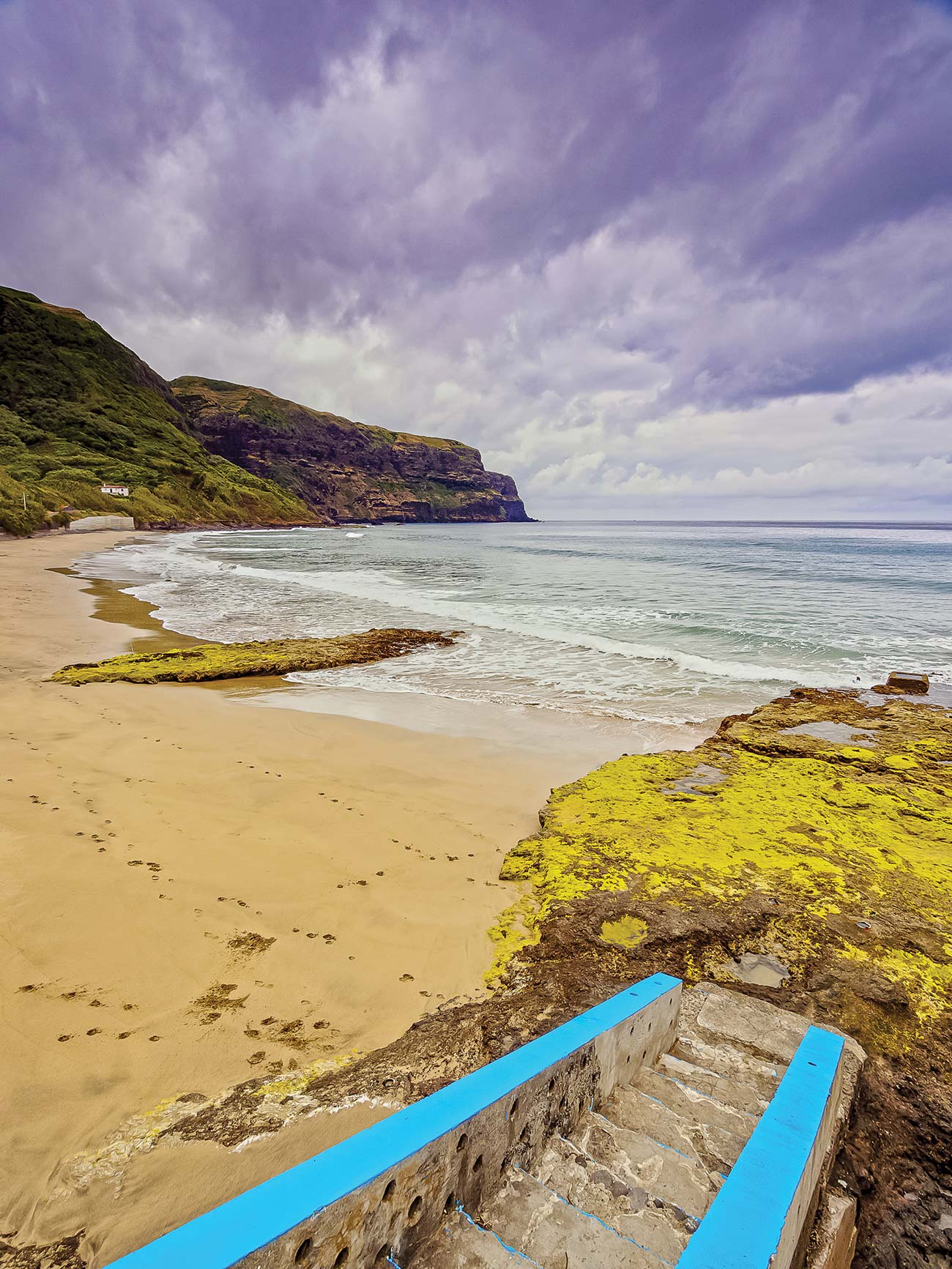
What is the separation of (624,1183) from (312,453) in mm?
179148

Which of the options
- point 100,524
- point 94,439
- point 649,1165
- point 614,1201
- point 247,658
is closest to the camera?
point 614,1201

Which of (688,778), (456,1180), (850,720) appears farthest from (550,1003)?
(850,720)

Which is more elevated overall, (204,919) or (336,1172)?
(336,1172)

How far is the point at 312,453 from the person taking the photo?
165 metres

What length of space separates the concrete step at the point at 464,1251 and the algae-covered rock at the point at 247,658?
30.5 ft

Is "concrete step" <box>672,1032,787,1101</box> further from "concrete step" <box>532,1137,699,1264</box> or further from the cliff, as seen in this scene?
the cliff

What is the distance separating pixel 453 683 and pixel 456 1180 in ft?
28.5

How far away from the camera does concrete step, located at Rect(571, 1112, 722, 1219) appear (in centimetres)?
174

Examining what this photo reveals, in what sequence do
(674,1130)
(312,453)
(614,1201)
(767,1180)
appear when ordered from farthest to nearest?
(312,453) < (674,1130) < (614,1201) < (767,1180)

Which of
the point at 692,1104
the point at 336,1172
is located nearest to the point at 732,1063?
the point at 692,1104

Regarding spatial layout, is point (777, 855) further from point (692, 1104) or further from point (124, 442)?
point (124, 442)

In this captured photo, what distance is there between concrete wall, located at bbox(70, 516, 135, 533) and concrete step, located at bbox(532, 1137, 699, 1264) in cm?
6307

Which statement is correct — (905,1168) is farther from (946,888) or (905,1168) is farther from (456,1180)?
(946,888)

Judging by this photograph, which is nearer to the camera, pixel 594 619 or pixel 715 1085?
pixel 715 1085
